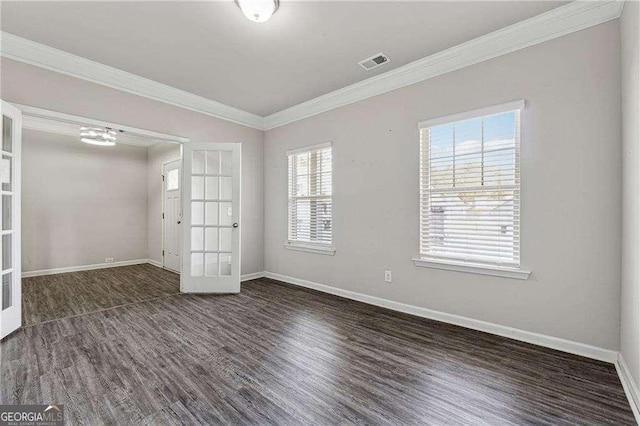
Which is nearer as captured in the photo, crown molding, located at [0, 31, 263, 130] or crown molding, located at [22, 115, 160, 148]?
crown molding, located at [0, 31, 263, 130]

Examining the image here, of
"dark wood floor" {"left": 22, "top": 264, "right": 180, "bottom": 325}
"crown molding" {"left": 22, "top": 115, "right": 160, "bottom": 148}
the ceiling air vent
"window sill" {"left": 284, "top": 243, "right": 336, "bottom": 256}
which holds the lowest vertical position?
"dark wood floor" {"left": 22, "top": 264, "right": 180, "bottom": 325}

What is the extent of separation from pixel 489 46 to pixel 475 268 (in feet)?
6.92

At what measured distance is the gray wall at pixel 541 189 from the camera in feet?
7.04

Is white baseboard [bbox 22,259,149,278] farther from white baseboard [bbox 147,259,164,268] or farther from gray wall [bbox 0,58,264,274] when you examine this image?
gray wall [bbox 0,58,264,274]

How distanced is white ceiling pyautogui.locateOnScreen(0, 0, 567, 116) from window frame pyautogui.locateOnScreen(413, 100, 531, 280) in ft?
2.24

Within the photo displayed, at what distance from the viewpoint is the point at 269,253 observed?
4883 mm

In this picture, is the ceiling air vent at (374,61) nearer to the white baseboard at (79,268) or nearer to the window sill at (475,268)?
the window sill at (475,268)

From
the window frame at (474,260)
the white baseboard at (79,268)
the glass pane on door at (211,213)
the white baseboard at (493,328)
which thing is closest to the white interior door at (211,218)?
the glass pane on door at (211,213)

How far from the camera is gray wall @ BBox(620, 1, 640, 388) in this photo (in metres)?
1.69

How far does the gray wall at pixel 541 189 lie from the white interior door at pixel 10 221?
11.9ft

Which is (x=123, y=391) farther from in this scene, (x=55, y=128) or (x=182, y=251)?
(x=55, y=128)

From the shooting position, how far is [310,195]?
425 centimetres

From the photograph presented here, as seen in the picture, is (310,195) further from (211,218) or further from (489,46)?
(489,46)

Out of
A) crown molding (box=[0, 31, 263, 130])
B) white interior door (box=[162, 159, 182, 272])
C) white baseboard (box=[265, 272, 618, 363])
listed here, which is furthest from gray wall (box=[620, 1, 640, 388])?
white interior door (box=[162, 159, 182, 272])
